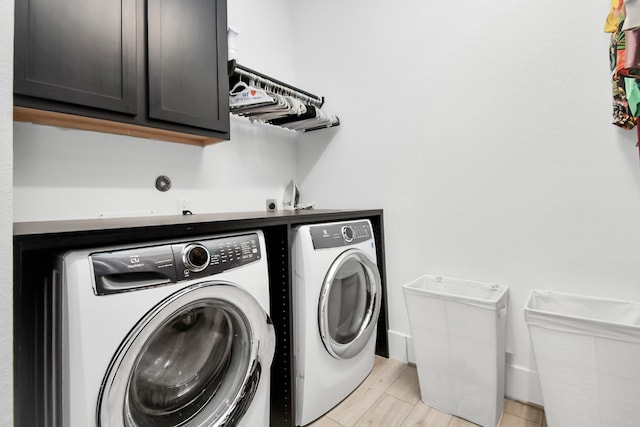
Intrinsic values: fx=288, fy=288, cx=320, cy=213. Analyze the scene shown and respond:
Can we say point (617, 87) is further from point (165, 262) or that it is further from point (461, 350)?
point (165, 262)

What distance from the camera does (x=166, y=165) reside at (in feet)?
5.32

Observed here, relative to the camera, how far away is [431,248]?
1752 mm

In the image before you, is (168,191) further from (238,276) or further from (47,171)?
(238,276)

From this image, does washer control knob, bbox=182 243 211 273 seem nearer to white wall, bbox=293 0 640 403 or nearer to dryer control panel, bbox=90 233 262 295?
dryer control panel, bbox=90 233 262 295

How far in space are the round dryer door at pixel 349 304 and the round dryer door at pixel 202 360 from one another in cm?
35

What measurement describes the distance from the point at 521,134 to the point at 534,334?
0.95 meters

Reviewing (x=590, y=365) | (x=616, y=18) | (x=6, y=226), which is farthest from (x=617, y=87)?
(x=6, y=226)

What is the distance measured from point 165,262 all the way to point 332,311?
91 cm

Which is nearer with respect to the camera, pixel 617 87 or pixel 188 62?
pixel 617 87

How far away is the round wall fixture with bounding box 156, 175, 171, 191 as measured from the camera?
5.19 feet

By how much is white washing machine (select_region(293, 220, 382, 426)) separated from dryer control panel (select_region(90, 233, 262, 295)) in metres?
0.33

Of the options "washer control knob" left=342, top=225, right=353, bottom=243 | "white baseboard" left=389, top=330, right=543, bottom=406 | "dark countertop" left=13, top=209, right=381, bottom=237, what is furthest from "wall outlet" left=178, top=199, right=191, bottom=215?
"white baseboard" left=389, top=330, right=543, bottom=406

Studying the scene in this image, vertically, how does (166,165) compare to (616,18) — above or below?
below

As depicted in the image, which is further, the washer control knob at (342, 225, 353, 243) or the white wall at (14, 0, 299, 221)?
the washer control knob at (342, 225, 353, 243)
